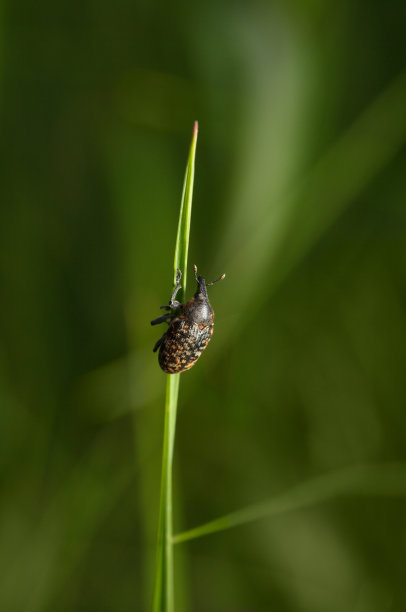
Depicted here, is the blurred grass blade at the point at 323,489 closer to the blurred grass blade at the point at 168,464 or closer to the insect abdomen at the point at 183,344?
the blurred grass blade at the point at 168,464

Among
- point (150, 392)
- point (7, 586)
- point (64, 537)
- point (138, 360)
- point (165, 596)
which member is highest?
point (138, 360)

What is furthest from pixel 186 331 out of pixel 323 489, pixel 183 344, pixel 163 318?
pixel 323 489

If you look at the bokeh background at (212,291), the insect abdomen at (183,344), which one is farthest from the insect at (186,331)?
the bokeh background at (212,291)

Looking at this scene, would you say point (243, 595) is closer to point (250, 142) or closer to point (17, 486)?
point (17, 486)

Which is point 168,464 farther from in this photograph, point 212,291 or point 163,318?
point 212,291

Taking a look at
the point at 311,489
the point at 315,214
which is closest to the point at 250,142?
the point at 315,214

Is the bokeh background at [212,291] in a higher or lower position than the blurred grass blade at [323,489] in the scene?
higher
